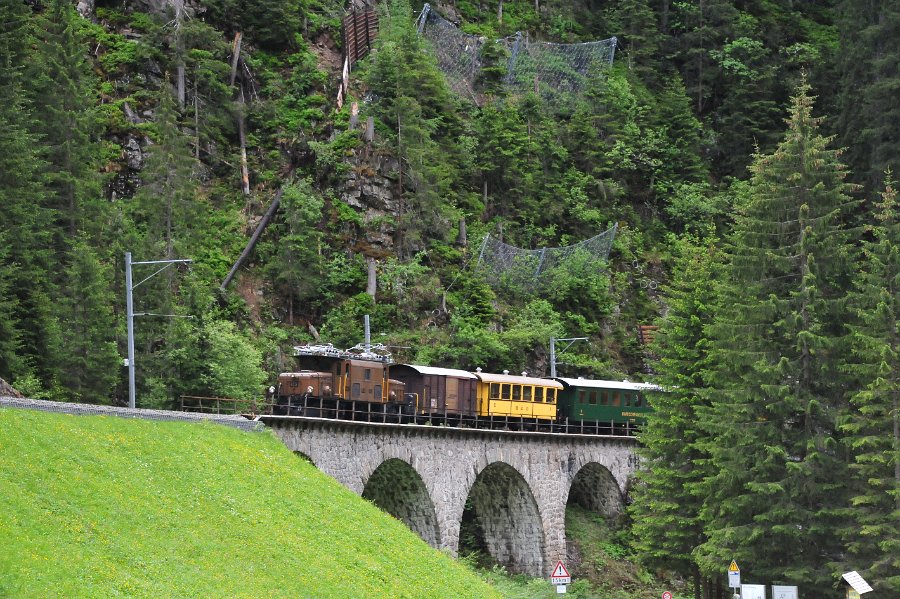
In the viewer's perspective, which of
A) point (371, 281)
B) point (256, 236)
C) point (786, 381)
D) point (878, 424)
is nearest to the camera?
point (878, 424)

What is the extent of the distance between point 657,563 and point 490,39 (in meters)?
47.9

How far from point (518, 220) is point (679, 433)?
33.6 meters

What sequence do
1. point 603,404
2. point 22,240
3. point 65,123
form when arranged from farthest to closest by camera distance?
point 603,404 → point 65,123 → point 22,240

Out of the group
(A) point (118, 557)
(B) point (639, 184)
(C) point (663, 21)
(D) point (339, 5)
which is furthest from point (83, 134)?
(C) point (663, 21)

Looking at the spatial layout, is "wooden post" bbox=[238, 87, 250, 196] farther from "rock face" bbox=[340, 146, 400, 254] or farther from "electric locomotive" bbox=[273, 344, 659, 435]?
"electric locomotive" bbox=[273, 344, 659, 435]

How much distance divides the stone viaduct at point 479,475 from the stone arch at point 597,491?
5cm

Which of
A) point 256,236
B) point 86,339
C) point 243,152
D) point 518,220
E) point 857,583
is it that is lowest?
point 857,583

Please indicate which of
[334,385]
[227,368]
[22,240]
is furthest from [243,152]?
[334,385]

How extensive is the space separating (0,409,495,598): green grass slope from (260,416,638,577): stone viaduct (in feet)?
15.9

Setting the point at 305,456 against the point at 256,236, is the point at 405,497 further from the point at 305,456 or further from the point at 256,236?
the point at 256,236

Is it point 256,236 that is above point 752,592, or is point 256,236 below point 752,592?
above

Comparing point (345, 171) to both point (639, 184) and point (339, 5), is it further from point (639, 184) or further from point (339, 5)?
point (639, 184)

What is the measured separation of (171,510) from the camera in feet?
92.1

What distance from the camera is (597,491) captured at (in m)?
59.5
